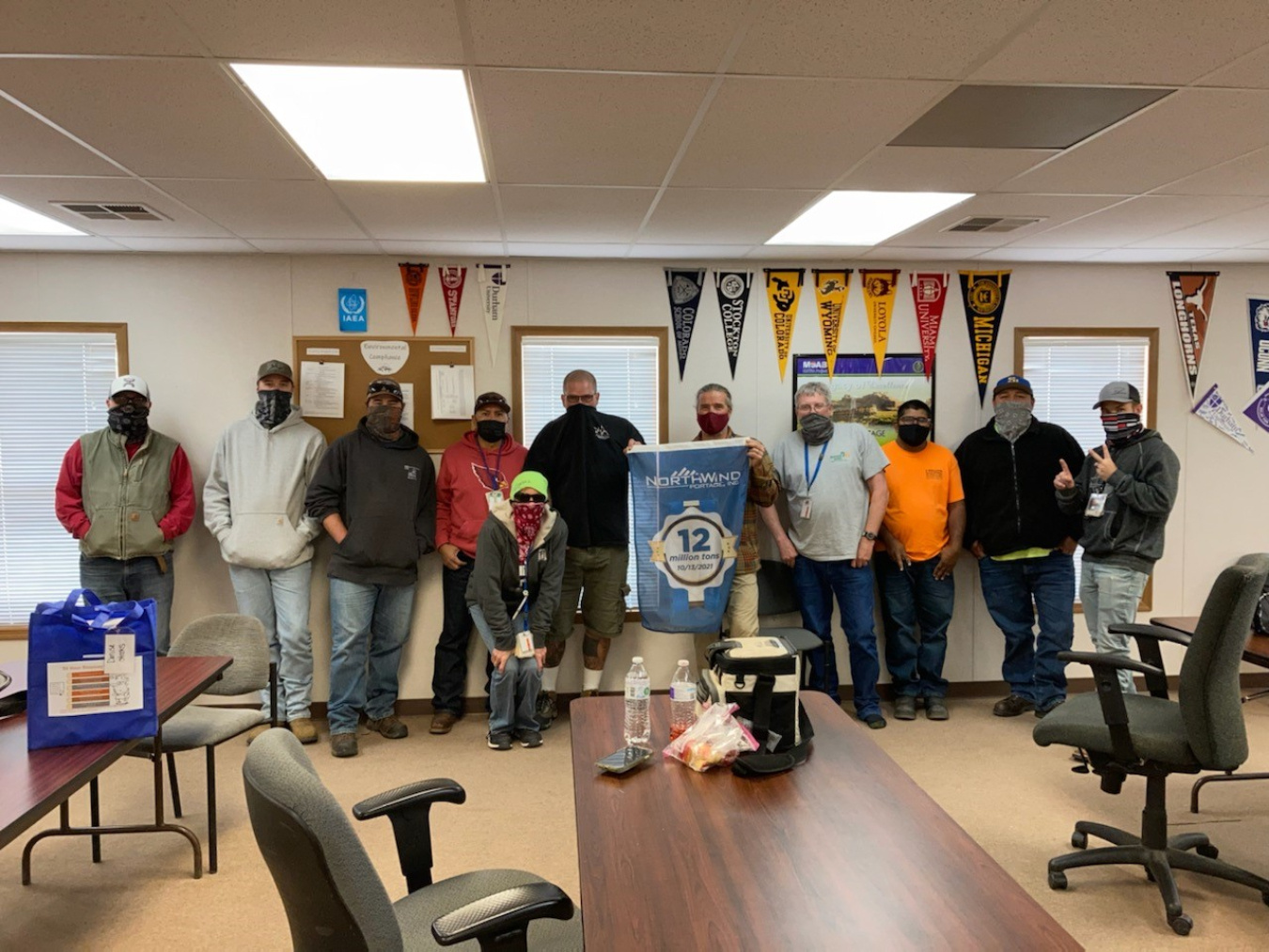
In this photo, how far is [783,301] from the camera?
501 centimetres

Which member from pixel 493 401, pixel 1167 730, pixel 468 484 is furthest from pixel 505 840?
pixel 1167 730

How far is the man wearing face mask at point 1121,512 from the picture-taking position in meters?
4.05

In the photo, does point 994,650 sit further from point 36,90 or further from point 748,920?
point 36,90

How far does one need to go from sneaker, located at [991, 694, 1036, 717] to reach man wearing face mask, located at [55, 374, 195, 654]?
461 centimetres

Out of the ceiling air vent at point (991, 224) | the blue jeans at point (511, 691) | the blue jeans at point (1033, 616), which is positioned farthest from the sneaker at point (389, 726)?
the ceiling air vent at point (991, 224)

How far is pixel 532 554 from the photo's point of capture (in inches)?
165

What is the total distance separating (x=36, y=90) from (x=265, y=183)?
969 millimetres

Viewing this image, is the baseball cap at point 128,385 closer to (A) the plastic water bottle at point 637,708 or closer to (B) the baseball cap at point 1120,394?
(A) the plastic water bottle at point 637,708

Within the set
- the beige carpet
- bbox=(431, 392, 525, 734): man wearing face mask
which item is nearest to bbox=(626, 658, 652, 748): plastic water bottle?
the beige carpet

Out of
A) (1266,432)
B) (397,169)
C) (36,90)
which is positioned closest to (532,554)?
(397,169)

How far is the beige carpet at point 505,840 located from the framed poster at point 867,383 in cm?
179

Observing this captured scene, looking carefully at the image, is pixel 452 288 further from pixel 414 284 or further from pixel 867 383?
pixel 867 383

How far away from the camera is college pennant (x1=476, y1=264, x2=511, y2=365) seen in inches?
191

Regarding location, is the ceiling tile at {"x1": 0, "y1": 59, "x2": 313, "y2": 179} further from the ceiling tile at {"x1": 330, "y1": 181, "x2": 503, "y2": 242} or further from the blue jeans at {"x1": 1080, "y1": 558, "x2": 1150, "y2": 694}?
the blue jeans at {"x1": 1080, "y1": 558, "x2": 1150, "y2": 694}
